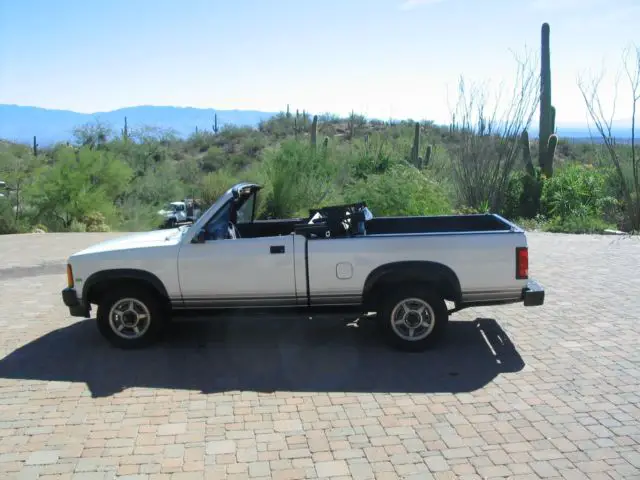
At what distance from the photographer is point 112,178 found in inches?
987

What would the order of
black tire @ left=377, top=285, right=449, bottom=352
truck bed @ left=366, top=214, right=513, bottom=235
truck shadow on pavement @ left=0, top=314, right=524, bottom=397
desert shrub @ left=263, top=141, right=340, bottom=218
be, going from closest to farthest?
truck shadow on pavement @ left=0, top=314, right=524, bottom=397 → black tire @ left=377, top=285, right=449, bottom=352 → truck bed @ left=366, top=214, right=513, bottom=235 → desert shrub @ left=263, top=141, right=340, bottom=218

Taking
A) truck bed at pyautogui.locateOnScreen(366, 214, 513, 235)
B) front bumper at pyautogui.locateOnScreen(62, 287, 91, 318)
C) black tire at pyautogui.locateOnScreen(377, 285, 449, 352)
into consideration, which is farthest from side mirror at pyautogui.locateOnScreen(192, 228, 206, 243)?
truck bed at pyautogui.locateOnScreen(366, 214, 513, 235)

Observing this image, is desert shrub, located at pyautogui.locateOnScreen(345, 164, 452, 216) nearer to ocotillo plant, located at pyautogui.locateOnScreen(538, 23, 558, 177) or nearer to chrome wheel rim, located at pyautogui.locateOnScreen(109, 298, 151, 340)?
chrome wheel rim, located at pyautogui.locateOnScreen(109, 298, 151, 340)

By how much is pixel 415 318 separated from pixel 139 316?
9.63 ft

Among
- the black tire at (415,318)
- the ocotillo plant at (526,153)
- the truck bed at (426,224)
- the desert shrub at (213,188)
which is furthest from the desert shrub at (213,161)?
the black tire at (415,318)

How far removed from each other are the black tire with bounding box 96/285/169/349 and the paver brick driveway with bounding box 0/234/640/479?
15 centimetres

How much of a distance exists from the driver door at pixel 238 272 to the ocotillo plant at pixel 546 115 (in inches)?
714

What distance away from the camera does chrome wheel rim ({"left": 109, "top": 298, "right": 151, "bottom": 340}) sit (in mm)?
7090

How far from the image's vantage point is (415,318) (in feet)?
22.5

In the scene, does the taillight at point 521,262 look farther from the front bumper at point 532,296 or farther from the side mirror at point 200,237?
the side mirror at point 200,237

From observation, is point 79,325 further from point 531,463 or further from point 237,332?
point 531,463

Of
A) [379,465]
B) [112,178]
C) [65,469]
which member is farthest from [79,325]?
[112,178]

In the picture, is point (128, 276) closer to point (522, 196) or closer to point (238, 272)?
point (238, 272)

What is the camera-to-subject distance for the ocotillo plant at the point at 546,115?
22.4 metres
